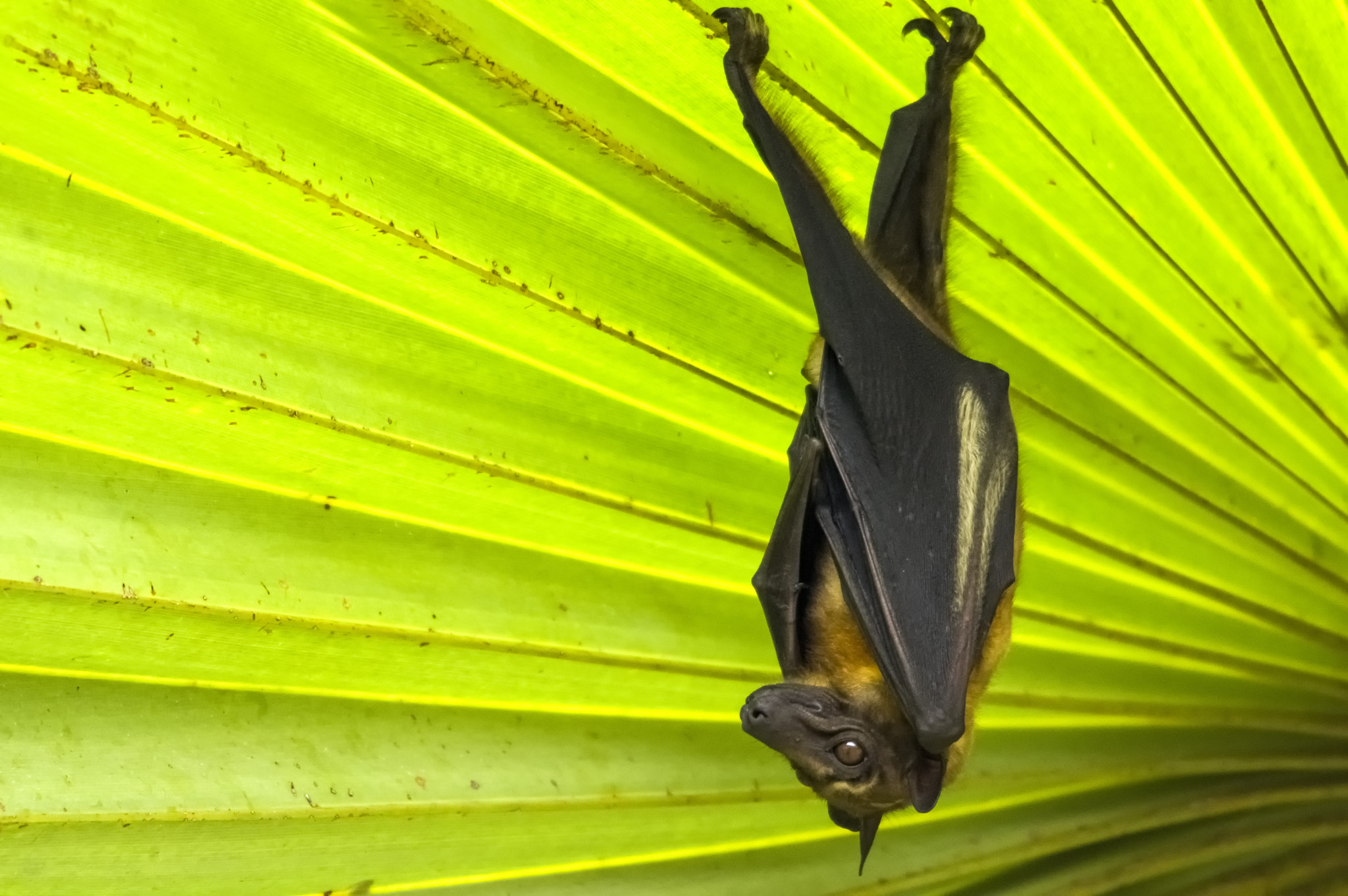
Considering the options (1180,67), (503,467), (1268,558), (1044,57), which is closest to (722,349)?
(503,467)

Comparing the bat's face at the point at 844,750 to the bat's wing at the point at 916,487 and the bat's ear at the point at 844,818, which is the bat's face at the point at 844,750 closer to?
the bat's ear at the point at 844,818

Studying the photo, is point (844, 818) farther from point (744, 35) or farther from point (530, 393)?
point (744, 35)

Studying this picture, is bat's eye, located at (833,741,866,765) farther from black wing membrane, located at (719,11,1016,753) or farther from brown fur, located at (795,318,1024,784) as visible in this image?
black wing membrane, located at (719,11,1016,753)

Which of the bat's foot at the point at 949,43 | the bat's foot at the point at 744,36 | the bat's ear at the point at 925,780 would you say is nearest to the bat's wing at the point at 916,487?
the bat's ear at the point at 925,780

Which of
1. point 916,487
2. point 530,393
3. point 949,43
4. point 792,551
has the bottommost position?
point 792,551

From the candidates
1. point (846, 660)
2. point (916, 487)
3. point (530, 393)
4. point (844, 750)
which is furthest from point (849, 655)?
point (530, 393)

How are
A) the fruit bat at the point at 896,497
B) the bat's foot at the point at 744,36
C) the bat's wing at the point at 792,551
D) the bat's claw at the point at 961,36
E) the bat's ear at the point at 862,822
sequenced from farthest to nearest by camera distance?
the bat's ear at the point at 862,822, the bat's wing at the point at 792,551, the fruit bat at the point at 896,497, the bat's claw at the point at 961,36, the bat's foot at the point at 744,36
